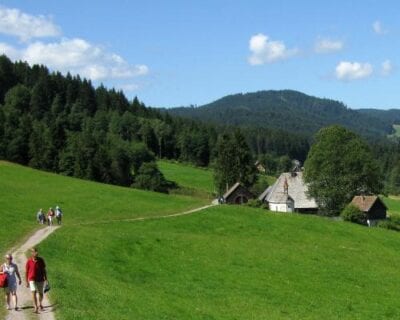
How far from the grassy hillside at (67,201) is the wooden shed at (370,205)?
86.3 ft

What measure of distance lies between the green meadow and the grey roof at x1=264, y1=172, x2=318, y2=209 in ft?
82.6

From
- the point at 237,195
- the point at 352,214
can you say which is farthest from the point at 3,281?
the point at 237,195

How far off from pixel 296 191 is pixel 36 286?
8188 cm

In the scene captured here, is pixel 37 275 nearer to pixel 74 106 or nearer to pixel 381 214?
pixel 381 214

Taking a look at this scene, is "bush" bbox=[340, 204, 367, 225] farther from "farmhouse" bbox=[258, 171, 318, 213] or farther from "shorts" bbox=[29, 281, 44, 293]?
"shorts" bbox=[29, 281, 44, 293]

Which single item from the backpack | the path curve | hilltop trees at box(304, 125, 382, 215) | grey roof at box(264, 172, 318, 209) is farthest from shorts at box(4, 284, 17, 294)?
grey roof at box(264, 172, 318, 209)

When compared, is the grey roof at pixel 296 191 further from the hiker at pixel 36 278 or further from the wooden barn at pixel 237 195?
the hiker at pixel 36 278

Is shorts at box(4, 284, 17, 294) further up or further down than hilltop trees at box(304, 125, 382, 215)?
further down

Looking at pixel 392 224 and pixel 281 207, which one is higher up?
pixel 281 207

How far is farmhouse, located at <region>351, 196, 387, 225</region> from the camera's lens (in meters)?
89.7

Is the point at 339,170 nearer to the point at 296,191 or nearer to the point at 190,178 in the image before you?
the point at 296,191

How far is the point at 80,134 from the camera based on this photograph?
118938mm

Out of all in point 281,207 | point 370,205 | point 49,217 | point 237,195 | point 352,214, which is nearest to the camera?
point 49,217

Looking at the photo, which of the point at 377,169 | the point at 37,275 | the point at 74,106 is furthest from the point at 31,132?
the point at 37,275
